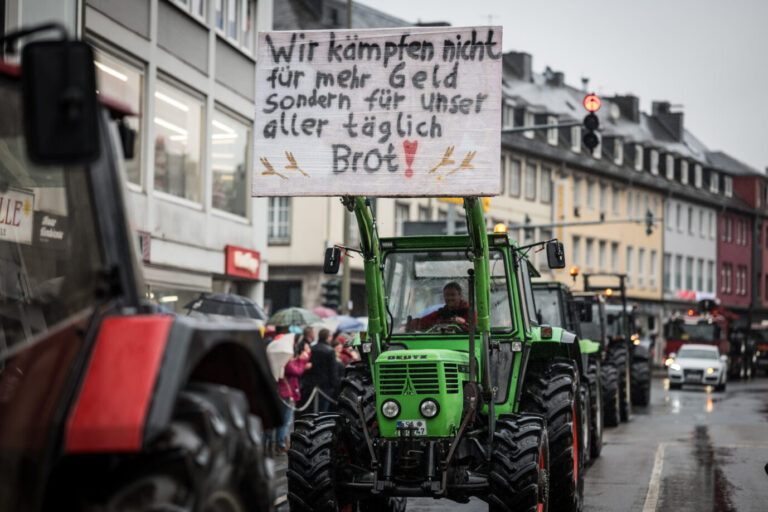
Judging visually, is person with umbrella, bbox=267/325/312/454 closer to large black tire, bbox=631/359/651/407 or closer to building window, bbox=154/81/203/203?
building window, bbox=154/81/203/203

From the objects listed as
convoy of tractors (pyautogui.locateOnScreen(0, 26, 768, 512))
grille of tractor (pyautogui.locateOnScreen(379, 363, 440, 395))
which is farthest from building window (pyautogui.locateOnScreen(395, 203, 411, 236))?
convoy of tractors (pyautogui.locateOnScreen(0, 26, 768, 512))

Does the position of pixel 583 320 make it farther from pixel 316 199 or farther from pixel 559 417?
pixel 316 199

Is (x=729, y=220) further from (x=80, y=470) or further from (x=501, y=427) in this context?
(x=80, y=470)

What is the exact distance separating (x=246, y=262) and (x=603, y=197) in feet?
150

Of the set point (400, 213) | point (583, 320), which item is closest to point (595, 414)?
point (583, 320)

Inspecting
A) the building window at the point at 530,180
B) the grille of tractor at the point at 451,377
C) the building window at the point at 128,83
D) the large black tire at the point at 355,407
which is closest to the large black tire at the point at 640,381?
the building window at the point at 128,83

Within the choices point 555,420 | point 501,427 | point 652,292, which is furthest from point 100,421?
point 652,292

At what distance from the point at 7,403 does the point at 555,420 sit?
709cm

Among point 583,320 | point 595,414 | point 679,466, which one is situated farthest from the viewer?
point 583,320

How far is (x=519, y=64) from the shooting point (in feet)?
229

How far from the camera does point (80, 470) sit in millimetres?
4164

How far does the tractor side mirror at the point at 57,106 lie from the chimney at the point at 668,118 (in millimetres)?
86362

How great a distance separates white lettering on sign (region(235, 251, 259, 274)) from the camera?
88.5 ft

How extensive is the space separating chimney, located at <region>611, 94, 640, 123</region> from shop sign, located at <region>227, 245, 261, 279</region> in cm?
5750
